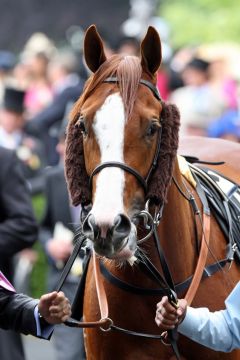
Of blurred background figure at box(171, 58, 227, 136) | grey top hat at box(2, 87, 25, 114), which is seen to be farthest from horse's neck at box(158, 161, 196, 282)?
grey top hat at box(2, 87, 25, 114)

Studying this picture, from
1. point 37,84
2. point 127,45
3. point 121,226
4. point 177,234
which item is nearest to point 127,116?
point 121,226

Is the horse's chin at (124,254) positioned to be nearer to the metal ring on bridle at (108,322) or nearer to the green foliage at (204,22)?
the metal ring on bridle at (108,322)

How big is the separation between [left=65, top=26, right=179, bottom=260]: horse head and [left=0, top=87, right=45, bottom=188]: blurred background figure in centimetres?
686

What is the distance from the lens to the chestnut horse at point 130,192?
6.12m

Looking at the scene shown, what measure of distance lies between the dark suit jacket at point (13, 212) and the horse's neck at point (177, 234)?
1826 millimetres

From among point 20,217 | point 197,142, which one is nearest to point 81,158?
point 20,217

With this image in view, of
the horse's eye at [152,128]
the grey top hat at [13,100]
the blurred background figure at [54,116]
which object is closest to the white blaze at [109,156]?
the horse's eye at [152,128]

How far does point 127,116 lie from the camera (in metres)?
6.31

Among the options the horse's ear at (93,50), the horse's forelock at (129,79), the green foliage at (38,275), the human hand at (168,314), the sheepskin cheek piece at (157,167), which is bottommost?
the green foliage at (38,275)

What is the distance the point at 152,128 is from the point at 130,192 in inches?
15.4

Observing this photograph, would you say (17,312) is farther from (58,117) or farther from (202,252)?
(58,117)

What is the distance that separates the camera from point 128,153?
626 cm

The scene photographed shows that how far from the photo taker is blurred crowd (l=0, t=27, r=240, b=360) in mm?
10000

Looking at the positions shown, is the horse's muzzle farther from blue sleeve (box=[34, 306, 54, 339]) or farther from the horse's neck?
the horse's neck
